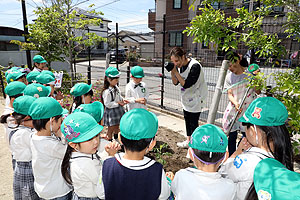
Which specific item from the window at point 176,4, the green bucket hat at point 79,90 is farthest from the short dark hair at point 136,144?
the window at point 176,4

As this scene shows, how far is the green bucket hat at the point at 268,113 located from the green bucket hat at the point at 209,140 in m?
0.33

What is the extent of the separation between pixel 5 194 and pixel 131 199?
254 centimetres

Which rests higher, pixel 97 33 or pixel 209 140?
pixel 97 33

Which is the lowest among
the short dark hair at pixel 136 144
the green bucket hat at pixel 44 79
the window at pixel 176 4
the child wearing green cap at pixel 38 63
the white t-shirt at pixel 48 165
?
the white t-shirt at pixel 48 165

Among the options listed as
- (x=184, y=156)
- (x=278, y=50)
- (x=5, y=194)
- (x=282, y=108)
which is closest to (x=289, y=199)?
(x=282, y=108)

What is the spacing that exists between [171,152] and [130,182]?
271cm

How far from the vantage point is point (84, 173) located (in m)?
1.60

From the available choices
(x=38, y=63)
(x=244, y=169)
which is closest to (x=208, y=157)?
(x=244, y=169)

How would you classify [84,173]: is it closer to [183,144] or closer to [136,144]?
[136,144]

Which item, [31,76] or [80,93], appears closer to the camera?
[80,93]

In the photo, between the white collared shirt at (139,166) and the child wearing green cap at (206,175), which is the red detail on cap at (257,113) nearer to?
the child wearing green cap at (206,175)

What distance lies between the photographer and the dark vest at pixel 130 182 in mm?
1394

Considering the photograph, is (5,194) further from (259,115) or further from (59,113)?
(259,115)

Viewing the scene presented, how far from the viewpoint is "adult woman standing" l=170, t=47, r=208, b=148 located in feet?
11.1
